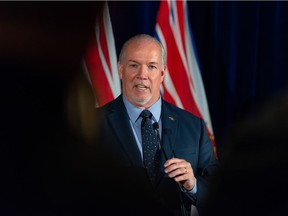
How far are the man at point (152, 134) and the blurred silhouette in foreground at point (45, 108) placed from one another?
0.12m

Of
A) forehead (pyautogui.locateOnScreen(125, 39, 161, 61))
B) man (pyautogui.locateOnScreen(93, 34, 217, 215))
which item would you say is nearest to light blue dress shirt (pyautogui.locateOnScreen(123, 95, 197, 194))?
man (pyautogui.locateOnScreen(93, 34, 217, 215))

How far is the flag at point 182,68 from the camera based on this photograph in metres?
2.03

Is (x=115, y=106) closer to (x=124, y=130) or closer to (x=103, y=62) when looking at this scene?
(x=124, y=130)

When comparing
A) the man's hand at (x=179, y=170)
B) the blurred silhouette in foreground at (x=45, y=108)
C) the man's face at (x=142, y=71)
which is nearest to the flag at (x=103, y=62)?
the blurred silhouette in foreground at (x=45, y=108)

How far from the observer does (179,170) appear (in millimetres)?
1223

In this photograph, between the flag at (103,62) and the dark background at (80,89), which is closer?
the dark background at (80,89)

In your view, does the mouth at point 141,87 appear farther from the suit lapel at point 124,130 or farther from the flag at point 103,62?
the flag at point 103,62

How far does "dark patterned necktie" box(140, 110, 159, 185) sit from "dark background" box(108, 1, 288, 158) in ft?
2.21

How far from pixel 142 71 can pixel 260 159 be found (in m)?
0.90

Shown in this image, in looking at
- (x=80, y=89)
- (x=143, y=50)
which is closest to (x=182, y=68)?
(x=80, y=89)

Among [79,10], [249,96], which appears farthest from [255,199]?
[79,10]

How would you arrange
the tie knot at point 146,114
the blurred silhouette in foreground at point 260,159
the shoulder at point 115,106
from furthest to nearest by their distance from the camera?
the blurred silhouette in foreground at point 260,159
the shoulder at point 115,106
the tie knot at point 146,114

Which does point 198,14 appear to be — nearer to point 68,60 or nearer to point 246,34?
point 246,34

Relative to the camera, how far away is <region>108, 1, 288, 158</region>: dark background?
2.06 metres
